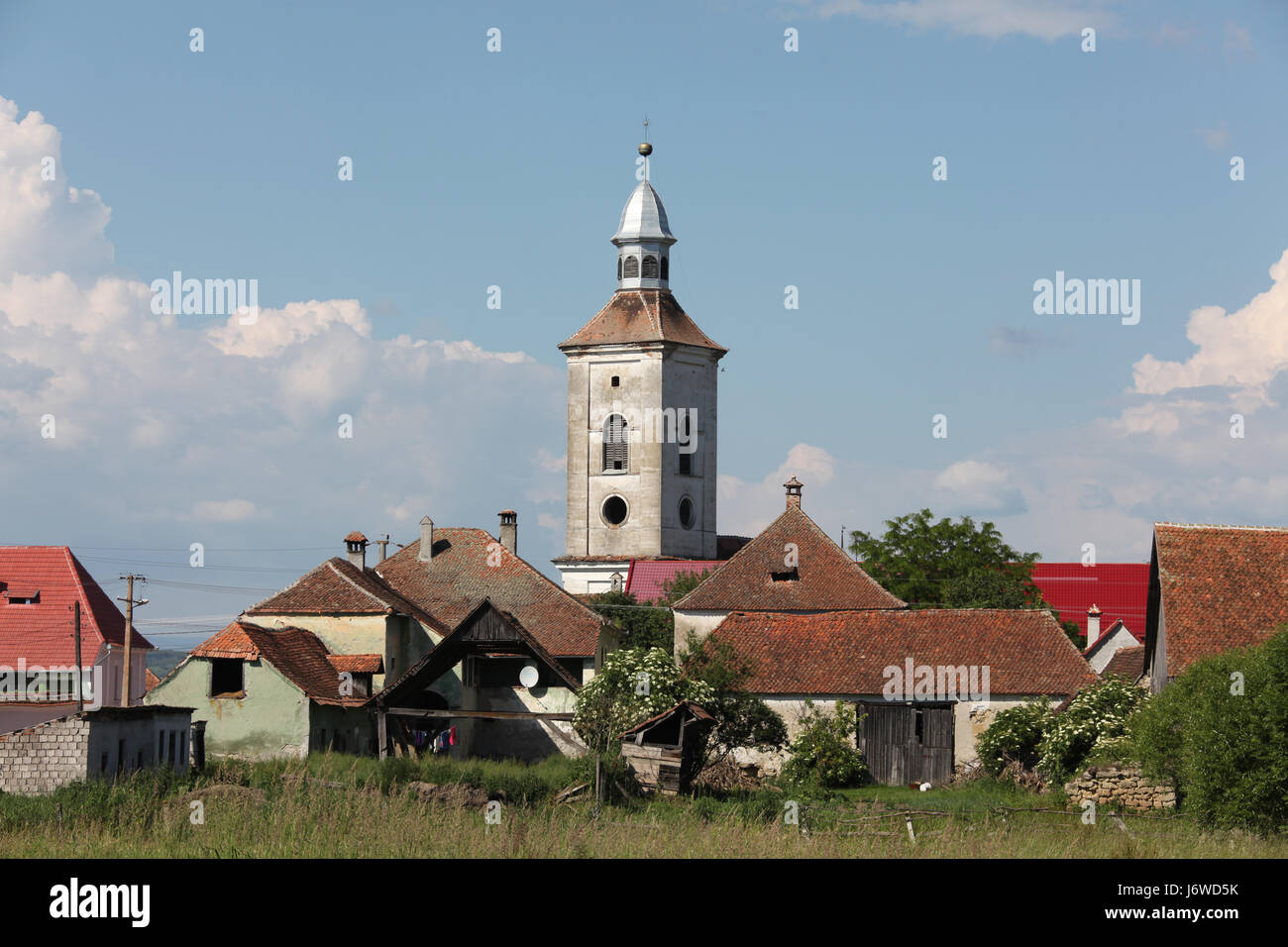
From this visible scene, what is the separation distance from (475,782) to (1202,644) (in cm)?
1425

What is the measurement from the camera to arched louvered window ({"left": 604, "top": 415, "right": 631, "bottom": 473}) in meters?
80.8

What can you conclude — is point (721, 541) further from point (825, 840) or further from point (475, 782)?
point (825, 840)

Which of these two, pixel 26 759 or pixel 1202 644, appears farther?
pixel 1202 644

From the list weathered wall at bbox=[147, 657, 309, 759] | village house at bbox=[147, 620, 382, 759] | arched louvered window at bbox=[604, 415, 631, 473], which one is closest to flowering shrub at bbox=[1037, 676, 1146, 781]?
village house at bbox=[147, 620, 382, 759]

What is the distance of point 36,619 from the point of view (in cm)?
5312

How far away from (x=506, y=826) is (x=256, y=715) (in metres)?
20.7

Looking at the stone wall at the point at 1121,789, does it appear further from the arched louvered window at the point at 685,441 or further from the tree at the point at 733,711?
the arched louvered window at the point at 685,441

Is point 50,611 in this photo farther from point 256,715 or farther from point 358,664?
point 256,715

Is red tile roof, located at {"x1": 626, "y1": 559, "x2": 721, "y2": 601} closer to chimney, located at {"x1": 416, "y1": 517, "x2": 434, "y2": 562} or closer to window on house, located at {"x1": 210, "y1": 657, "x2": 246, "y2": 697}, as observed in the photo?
chimney, located at {"x1": 416, "y1": 517, "x2": 434, "y2": 562}

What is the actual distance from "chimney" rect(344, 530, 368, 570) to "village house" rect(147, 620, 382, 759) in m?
10.6

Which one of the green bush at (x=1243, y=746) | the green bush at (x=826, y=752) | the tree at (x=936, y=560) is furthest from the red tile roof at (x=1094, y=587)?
the green bush at (x=1243, y=746)

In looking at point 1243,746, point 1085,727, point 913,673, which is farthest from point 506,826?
point 913,673

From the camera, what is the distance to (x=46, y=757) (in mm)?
27891
